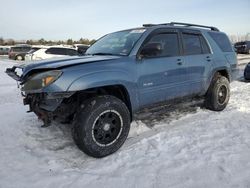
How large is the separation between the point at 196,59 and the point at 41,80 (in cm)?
314

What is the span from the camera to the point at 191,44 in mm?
5789

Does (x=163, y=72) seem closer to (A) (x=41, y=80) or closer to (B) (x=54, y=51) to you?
(A) (x=41, y=80)

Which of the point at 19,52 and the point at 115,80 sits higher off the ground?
the point at 19,52

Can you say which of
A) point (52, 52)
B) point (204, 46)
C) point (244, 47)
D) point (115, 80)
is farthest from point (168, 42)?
point (244, 47)

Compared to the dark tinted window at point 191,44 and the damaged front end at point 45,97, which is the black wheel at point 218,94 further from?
the damaged front end at point 45,97

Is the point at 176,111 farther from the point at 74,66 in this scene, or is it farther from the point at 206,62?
the point at 74,66

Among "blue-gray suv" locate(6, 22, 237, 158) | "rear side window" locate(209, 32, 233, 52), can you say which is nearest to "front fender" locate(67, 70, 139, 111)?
"blue-gray suv" locate(6, 22, 237, 158)

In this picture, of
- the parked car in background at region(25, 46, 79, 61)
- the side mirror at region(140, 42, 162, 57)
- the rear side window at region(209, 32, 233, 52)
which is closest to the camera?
the side mirror at region(140, 42, 162, 57)

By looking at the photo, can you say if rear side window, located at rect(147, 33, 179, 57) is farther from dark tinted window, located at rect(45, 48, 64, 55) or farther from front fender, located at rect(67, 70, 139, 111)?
dark tinted window, located at rect(45, 48, 64, 55)

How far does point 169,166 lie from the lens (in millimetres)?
3697

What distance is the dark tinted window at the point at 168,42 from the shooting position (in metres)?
5.04

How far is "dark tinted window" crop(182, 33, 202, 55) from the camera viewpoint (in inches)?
221

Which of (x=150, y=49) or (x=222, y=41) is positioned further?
(x=222, y=41)

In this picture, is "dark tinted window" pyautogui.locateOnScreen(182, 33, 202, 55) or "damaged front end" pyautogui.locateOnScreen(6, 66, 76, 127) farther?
"dark tinted window" pyautogui.locateOnScreen(182, 33, 202, 55)
